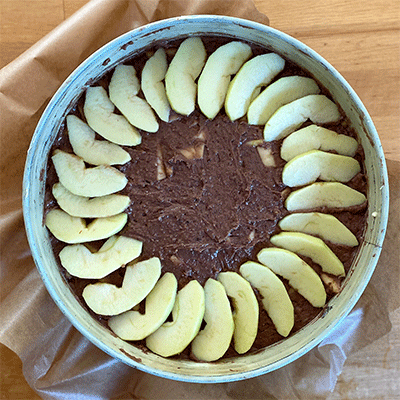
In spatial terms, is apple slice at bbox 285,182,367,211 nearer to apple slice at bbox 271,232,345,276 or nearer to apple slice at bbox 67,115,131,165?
apple slice at bbox 271,232,345,276

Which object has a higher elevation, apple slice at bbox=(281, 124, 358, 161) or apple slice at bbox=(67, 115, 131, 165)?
apple slice at bbox=(67, 115, 131, 165)

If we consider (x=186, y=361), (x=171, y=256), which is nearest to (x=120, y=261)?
(x=171, y=256)

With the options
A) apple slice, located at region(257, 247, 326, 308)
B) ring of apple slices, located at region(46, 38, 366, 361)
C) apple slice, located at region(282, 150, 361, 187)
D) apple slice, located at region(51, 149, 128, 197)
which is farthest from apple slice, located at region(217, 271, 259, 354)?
apple slice, located at region(51, 149, 128, 197)

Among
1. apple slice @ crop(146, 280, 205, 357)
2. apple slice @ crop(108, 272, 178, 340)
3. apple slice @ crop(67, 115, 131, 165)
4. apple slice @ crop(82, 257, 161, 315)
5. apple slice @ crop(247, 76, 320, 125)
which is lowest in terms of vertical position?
apple slice @ crop(146, 280, 205, 357)

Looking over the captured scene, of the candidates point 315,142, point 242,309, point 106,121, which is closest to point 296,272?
point 242,309

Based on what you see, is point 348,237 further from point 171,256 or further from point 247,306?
point 171,256

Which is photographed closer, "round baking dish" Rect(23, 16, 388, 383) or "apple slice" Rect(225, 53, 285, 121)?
"round baking dish" Rect(23, 16, 388, 383)

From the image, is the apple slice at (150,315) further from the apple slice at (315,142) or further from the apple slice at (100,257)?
the apple slice at (315,142)

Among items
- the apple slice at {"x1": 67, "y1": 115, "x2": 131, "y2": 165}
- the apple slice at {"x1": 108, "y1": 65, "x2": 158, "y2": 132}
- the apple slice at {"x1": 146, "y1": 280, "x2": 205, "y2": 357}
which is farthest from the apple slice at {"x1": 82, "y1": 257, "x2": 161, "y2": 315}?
the apple slice at {"x1": 108, "y1": 65, "x2": 158, "y2": 132}
